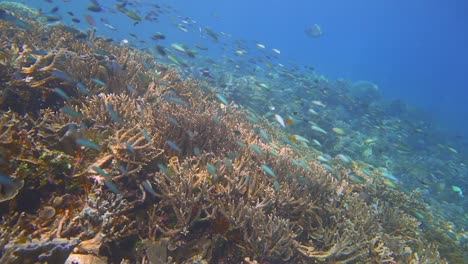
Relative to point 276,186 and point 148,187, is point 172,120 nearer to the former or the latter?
point 148,187

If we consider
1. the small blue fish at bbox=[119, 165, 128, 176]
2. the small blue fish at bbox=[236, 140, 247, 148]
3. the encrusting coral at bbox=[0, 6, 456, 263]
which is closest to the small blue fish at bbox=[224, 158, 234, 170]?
the encrusting coral at bbox=[0, 6, 456, 263]

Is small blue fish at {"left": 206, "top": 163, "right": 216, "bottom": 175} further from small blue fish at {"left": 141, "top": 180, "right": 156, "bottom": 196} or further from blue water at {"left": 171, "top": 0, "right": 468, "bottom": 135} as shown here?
blue water at {"left": 171, "top": 0, "right": 468, "bottom": 135}

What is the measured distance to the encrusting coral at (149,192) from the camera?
10.7ft

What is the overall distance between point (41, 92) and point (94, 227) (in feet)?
11.4

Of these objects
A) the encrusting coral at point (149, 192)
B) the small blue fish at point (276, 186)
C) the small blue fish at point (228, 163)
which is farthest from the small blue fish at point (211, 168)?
the small blue fish at point (276, 186)

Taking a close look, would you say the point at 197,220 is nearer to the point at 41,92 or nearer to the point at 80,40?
the point at 41,92

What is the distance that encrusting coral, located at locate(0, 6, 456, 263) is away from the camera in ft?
10.7

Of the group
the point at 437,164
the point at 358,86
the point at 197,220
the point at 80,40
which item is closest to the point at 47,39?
the point at 80,40

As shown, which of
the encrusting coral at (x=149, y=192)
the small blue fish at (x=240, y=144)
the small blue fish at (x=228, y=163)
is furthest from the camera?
the small blue fish at (x=240, y=144)

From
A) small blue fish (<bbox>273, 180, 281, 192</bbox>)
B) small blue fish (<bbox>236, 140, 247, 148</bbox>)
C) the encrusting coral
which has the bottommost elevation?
the encrusting coral

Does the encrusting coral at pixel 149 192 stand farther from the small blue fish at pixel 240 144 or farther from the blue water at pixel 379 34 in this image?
the blue water at pixel 379 34

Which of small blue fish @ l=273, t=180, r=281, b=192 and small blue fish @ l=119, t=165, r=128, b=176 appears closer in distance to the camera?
small blue fish @ l=119, t=165, r=128, b=176

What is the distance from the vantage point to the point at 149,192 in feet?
13.4

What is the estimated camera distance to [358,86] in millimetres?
30875
